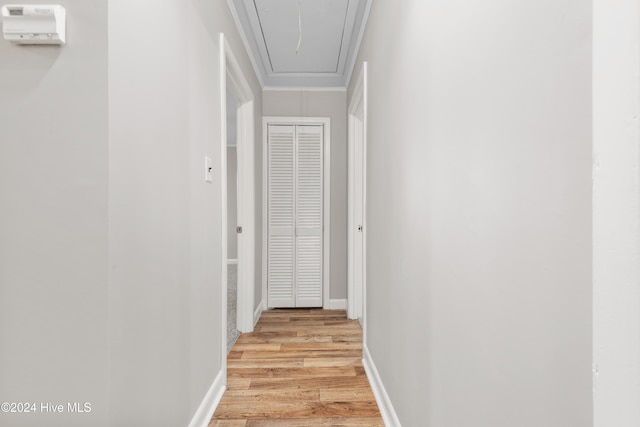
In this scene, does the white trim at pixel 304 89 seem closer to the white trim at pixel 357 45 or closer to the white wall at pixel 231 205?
the white trim at pixel 357 45

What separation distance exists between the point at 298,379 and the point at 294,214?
1.96 metres

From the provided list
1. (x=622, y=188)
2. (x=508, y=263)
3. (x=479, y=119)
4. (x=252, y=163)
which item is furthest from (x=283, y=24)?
(x=622, y=188)

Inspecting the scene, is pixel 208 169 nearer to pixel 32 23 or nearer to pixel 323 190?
pixel 32 23

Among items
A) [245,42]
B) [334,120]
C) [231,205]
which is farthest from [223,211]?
[231,205]

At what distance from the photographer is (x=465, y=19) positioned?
38.0 inches

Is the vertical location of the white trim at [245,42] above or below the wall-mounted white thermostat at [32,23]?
above

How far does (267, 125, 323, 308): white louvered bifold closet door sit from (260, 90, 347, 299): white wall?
146 mm

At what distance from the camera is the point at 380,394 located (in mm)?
2020

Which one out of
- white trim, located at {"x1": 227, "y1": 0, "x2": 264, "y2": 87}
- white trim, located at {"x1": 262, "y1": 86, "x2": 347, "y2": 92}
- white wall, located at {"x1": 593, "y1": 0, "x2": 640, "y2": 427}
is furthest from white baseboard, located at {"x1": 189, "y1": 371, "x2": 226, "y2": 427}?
white trim, located at {"x1": 262, "y1": 86, "x2": 347, "y2": 92}

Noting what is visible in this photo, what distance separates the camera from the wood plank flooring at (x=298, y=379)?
192 cm

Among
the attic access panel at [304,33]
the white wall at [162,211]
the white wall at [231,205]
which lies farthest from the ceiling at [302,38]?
the white wall at [231,205]

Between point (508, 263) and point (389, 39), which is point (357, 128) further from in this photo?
point (508, 263)

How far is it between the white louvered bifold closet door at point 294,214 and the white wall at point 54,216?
3005 mm

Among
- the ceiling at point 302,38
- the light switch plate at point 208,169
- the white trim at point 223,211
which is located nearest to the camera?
the light switch plate at point 208,169
